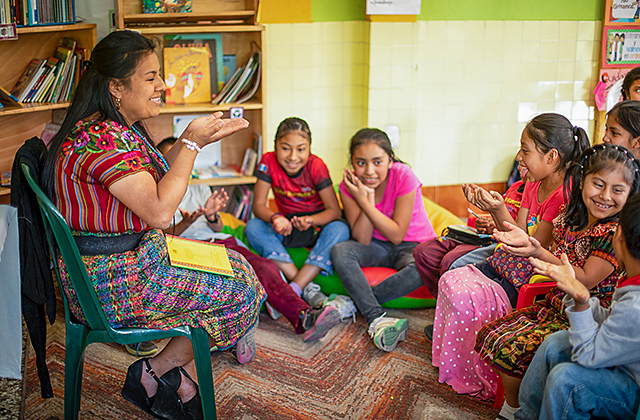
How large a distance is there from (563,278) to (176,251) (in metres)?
1.17

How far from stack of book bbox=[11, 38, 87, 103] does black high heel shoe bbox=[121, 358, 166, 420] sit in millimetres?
1804

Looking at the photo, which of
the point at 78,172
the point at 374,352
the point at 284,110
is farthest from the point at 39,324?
the point at 284,110

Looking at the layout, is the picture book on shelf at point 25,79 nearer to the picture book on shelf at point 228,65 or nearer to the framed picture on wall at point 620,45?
the picture book on shelf at point 228,65

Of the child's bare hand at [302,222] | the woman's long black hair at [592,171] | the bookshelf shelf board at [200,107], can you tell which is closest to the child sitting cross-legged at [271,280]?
the child's bare hand at [302,222]

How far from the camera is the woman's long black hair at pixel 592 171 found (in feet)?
5.89

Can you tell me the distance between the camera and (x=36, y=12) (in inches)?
114

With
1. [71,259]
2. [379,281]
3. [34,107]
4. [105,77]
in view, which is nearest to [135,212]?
[71,259]

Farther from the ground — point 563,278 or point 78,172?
point 78,172

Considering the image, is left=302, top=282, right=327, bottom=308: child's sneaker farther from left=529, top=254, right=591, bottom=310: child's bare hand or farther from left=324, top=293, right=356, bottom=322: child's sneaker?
left=529, top=254, right=591, bottom=310: child's bare hand

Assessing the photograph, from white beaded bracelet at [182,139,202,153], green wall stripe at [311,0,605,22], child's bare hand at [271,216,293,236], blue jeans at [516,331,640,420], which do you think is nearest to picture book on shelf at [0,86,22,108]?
child's bare hand at [271,216,293,236]

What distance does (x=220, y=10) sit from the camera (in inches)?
135

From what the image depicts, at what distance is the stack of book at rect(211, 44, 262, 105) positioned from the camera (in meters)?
3.42

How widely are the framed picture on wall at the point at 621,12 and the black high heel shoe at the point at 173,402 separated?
3734 mm

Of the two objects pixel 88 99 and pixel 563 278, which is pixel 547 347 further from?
pixel 88 99
